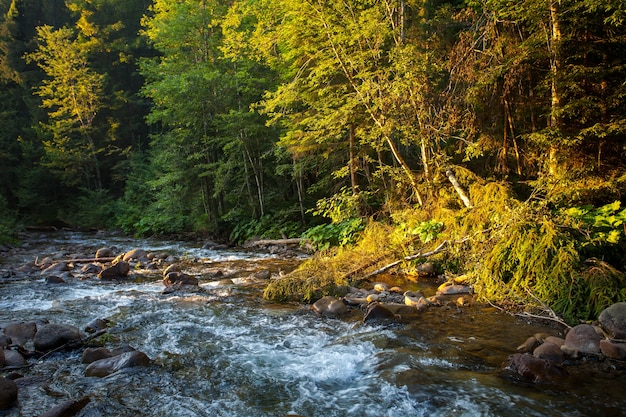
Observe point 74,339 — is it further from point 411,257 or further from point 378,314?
point 411,257

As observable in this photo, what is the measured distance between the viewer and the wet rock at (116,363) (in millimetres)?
4762

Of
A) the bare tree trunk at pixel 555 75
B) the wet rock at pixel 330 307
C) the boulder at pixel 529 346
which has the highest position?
the bare tree trunk at pixel 555 75

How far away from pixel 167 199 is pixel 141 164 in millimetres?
8779

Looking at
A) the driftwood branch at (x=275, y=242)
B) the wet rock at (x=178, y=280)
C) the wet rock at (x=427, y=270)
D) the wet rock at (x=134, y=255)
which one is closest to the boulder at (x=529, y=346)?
the wet rock at (x=427, y=270)

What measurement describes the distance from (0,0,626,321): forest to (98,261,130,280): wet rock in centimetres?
489

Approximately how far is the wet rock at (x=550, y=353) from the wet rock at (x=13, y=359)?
6018 millimetres

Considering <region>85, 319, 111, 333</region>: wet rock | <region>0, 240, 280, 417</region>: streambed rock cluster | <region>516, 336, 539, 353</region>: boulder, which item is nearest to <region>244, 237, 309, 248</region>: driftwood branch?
<region>0, 240, 280, 417</region>: streambed rock cluster

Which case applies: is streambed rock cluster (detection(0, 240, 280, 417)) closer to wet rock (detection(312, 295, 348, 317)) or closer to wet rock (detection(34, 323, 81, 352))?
wet rock (detection(34, 323, 81, 352))

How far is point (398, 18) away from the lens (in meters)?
10.7

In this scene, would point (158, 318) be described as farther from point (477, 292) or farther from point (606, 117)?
point (606, 117)

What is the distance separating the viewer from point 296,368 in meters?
4.94

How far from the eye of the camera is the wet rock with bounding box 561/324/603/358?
15.7 ft

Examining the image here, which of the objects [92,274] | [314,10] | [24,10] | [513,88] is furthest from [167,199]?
[24,10]

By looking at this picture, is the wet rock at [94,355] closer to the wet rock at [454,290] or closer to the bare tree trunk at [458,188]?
the wet rock at [454,290]
